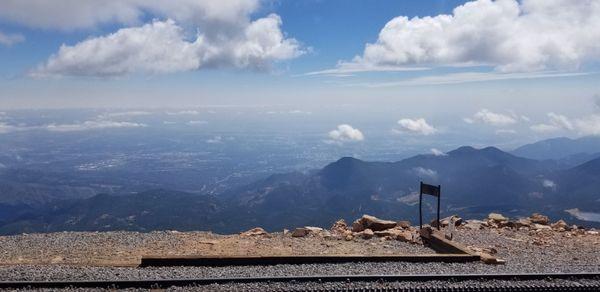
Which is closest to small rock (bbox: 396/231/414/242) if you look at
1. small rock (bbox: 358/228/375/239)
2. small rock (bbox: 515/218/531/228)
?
small rock (bbox: 358/228/375/239)

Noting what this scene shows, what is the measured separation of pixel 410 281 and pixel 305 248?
532 cm

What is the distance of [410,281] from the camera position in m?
11.6

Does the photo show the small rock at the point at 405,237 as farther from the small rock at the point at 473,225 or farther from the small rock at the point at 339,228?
the small rock at the point at 473,225

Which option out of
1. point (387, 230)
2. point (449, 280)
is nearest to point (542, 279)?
point (449, 280)

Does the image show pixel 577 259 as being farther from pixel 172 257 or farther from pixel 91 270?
pixel 91 270

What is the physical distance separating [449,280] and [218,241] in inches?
348

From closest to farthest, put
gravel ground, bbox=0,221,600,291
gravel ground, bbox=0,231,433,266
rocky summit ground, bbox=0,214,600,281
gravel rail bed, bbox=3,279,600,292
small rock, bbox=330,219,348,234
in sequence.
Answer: gravel rail bed, bbox=3,279,600,292
gravel ground, bbox=0,221,600,291
rocky summit ground, bbox=0,214,600,281
gravel ground, bbox=0,231,433,266
small rock, bbox=330,219,348,234

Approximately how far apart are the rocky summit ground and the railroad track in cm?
44

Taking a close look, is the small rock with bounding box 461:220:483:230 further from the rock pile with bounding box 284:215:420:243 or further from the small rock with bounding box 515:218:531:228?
the rock pile with bounding box 284:215:420:243

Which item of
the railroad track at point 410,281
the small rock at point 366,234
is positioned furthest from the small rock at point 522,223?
the railroad track at point 410,281

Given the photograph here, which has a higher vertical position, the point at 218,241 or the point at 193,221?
the point at 218,241

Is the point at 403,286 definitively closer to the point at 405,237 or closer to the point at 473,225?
the point at 405,237

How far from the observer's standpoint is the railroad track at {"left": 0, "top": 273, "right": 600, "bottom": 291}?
11.0 meters

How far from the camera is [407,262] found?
13.2 meters
